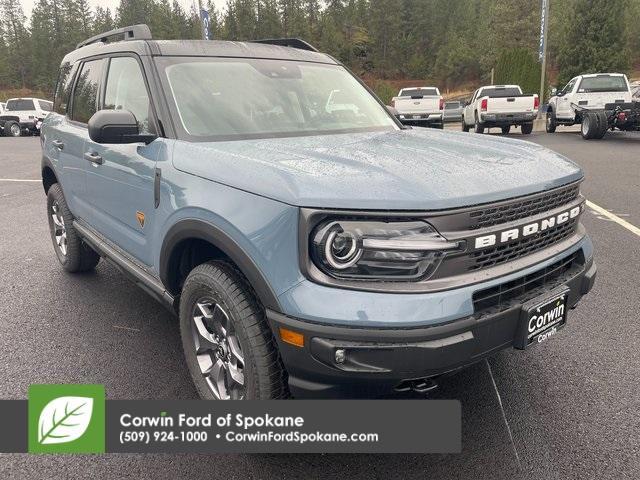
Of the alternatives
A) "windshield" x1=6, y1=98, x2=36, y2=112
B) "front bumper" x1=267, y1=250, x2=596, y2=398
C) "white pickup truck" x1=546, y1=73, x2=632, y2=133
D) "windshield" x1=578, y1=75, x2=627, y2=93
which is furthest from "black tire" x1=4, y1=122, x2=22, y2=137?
"front bumper" x1=267, y1=250, x2=596, y2=398

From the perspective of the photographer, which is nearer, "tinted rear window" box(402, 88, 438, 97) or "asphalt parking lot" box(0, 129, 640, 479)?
"asphalt parking lot" box(0, 129, 640, 479)

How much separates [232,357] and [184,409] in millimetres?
349

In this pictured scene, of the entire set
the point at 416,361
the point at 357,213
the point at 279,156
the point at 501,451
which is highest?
the point at 279,156

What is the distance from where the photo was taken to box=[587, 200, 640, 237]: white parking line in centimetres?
580

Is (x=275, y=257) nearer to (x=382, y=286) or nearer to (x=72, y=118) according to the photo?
(x=382, y=286)

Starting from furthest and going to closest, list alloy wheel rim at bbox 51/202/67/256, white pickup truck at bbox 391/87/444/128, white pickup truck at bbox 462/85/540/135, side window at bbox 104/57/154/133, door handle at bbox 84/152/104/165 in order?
white pickup truck at bbox 391/87/444/128 → white pickup truck at bbox 462/85/540/135 → alloy wheel rim at bbox 51/202/67/256 → door handle at bbox 84/152/104/165 → side window at bbox 104/57/154/133

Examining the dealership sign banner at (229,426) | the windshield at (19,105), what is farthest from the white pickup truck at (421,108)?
the dealership sign banner at (229,426)

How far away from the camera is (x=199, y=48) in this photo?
328 centimetres

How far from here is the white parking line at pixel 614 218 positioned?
580 centimetres

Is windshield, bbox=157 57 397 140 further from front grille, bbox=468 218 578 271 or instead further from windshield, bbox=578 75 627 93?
windshield, bbox=578 75 627 93

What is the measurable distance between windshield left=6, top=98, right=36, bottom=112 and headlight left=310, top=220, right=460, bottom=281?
2902 cm

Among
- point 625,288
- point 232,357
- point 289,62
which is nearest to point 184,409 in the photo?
point 232,357

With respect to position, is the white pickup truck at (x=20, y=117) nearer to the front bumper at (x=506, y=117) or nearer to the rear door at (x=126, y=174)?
the front bumper at (x=506, y=117)

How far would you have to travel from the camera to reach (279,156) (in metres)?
2.35
